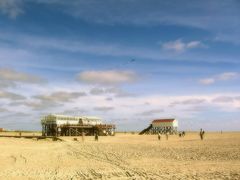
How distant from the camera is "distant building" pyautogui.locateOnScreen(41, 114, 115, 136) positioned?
59562 millimetres

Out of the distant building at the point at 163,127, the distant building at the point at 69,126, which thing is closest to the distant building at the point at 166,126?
the distant building at the point at 163,127

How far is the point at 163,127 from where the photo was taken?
282 ft

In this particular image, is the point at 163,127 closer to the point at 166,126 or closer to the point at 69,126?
the point at 166,126

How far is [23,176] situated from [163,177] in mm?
5916

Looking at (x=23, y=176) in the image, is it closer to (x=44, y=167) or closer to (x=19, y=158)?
(x=44, y=167)

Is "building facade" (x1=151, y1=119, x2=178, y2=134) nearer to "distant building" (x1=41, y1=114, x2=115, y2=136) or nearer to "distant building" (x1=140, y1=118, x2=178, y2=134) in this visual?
"distant building" (x1=140, y1=118, x2=178, y2=134)

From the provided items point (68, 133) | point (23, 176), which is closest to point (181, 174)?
point (23, 176)

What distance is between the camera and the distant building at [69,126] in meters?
59.6

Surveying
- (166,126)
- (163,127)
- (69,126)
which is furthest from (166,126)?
(69,126)

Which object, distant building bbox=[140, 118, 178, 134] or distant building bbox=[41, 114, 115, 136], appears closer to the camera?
distant building bbox=[41, 114, 115, 136]

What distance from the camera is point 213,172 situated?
13.9m

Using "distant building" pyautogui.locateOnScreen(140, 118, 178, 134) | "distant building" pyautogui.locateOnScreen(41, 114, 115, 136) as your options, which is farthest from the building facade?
"distant building" pyautogui.locateOnScreen(41, 114, 115, 136)

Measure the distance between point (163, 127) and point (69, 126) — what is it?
33.6 meters

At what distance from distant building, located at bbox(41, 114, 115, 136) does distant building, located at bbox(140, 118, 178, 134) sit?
878 inches
